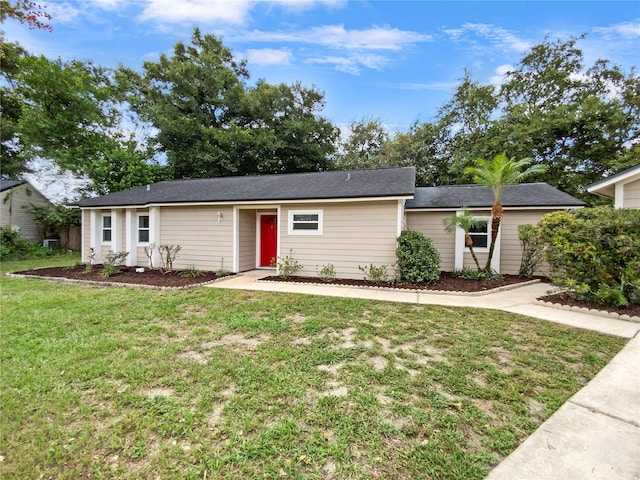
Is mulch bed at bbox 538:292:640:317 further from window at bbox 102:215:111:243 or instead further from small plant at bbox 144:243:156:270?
window at bbox 102:215:111:243

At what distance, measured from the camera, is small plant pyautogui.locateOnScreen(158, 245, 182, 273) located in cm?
984

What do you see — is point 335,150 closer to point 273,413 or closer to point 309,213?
point 309,213

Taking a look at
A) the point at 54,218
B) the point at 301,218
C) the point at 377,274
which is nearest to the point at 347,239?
the point at 377,274

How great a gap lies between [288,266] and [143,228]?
20.1ft

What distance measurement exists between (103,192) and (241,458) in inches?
749

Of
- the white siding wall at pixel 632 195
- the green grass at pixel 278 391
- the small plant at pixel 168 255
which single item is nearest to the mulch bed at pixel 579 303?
the green grass at pixel 278 391

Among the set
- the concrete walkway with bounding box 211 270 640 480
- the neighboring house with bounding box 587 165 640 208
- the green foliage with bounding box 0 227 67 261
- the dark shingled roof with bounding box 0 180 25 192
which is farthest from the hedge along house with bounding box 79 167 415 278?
the dark shingled roof with bounding box 0 180 25 192

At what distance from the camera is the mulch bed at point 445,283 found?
747 cm

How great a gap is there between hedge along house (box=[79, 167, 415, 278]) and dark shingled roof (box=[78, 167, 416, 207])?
0.03 m

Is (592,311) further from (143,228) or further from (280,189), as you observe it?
(143,228)

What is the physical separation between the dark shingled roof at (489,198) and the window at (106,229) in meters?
11.6

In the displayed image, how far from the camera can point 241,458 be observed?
2.04 metres

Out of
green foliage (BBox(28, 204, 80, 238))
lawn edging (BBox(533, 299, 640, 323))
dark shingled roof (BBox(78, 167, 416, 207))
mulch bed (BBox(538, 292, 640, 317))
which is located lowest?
lawn edging (BBox(533, 299, 640, 323))

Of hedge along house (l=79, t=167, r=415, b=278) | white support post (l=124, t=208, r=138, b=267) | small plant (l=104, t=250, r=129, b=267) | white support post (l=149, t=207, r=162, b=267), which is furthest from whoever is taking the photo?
white support post (l=124, t=208, r=138, b=267)
